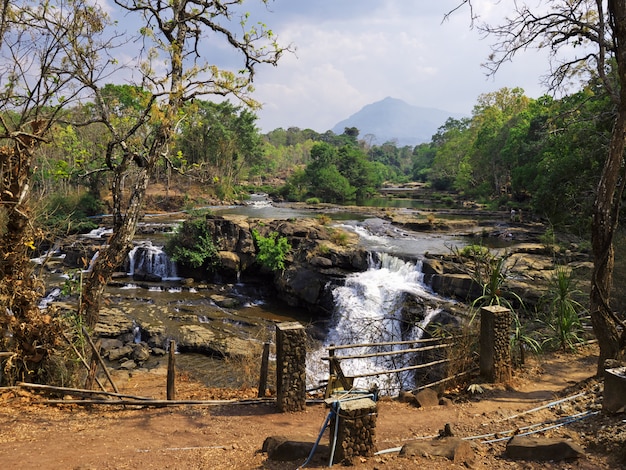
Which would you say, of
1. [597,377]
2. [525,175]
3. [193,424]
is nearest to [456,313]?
[597,377]

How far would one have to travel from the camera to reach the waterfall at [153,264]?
2005 centimetres

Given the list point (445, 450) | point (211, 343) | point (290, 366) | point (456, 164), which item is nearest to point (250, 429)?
point (290, 366)

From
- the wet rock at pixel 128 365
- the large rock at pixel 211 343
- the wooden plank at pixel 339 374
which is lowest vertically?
the wet rock at pixel 128 365

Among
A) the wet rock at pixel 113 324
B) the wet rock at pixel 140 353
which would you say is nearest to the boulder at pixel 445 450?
the wet rock at pixel 140 353

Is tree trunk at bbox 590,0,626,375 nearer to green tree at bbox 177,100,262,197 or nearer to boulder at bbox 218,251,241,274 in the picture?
boulder at bbox 218,251,241,274

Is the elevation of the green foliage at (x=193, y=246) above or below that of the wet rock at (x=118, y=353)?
above

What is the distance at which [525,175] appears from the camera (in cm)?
2786

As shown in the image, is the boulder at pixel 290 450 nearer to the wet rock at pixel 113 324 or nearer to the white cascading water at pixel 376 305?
the white cascading water at pixel 376 305

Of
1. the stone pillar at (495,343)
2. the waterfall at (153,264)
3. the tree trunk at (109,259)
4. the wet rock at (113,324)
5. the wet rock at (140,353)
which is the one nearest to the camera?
the stone pillar at (495,343)

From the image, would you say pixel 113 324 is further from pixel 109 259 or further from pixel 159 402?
pixel 159 402

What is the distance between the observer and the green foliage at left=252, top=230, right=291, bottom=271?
1816cm

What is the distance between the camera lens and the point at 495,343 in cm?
676

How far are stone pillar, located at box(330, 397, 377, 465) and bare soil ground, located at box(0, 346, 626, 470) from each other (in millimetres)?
113

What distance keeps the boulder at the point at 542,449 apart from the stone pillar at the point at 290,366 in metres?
2.83
